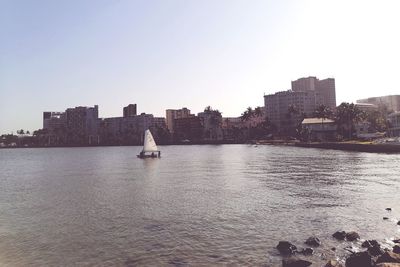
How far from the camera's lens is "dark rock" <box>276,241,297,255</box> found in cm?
2192

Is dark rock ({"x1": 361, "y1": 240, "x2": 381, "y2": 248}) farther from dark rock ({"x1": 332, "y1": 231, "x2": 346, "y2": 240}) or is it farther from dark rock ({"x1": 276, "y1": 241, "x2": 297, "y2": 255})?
dark rock ({"x1": 276, "y1": 241, "x2": 297, "y2": 255})

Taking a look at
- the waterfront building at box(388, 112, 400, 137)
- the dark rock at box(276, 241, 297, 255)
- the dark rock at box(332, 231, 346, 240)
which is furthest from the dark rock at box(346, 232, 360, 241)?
the waterfront building at box(388, 112, 400, 137)

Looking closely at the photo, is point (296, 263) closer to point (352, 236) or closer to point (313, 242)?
point (313, 242)

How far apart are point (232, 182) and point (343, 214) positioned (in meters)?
26.0

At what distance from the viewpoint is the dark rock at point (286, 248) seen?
21.9 metres

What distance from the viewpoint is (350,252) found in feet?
70.5

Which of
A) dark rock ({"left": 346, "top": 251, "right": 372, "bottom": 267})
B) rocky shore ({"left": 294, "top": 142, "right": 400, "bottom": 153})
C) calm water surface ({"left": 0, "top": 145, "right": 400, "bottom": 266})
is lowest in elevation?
calm water surface ({"left": 0, "top": 145, "right": 400, "bottom": 266})

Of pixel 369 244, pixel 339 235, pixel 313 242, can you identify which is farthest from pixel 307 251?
pixel 339 235

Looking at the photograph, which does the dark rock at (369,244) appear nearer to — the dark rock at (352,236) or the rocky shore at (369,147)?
the dark rock at (352,236)

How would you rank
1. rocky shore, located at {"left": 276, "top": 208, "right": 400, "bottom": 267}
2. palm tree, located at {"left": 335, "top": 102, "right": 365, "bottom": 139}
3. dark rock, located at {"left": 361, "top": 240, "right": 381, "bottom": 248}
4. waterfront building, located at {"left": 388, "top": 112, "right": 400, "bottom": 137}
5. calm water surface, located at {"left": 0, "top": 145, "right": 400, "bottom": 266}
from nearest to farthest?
rocky shore, located at {"left": 276, "top": 208, "right": 400, "bottom": 267} < dark rock, located at {"left": 361, "top": 240, "right": 381, "bottom": 248} < calm water surface, located at {"left": 0, "top": 145, "right": 400, "bottom": 266} < palm tree, located at {"left": 335, "top": 102, "right": 365, "bottom": 139} < waterfront building, located at {"left": 388, "top": 112, "right": 400, "bottom": 137}

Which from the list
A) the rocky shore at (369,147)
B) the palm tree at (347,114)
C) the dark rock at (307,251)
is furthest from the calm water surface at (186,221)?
the palm tree at (347,114)

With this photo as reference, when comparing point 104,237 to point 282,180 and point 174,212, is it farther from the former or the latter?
point 282,180

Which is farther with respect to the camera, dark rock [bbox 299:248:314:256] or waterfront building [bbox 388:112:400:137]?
waterfront building [bbox 388:112:400:137]

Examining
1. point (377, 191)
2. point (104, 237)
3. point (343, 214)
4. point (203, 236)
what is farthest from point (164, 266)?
point (377, 191)
